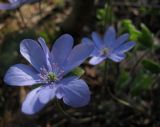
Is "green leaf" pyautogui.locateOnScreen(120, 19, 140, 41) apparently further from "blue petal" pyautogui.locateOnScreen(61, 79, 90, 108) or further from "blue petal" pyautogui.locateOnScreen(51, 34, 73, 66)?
"blue petal" pyautogui.locateOnScreen(61, 79, 90, 108)

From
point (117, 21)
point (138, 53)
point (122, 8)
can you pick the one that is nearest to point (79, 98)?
point (138, 53)

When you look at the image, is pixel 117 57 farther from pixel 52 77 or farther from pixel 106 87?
pixel 52 77

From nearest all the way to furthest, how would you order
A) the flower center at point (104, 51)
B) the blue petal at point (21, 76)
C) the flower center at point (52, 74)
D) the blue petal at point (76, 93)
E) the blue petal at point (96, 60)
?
the blue petal at point (76, 93) → the blue petal at point (21, 76) → the flower center at point (52, 74) → the blue petal at point (96, 60) → the flower center at point (104, 51)

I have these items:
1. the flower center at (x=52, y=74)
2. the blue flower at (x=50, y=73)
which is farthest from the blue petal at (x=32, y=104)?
the flower center at (x=52, y=74)

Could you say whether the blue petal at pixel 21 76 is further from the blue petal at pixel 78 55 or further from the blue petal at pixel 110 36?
the blue petal at pixel 110 36

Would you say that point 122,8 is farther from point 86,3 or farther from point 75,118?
point 75,118

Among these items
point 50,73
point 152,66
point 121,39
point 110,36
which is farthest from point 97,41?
point 50,73
